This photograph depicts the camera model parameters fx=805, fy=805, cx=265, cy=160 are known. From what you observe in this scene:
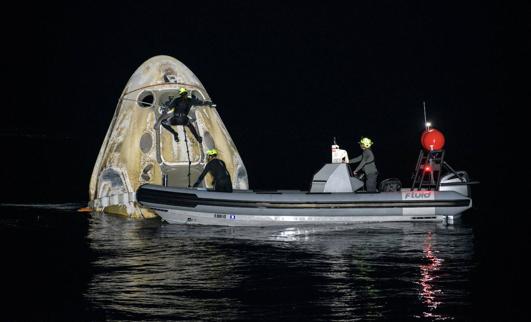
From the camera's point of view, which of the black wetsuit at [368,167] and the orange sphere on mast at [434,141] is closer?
the orange sphere on mast at [434,141]

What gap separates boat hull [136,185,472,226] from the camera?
2033 centimetres

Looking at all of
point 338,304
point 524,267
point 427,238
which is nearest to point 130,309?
point 338,304

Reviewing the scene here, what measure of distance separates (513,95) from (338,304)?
519 feet

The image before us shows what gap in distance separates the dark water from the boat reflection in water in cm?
2

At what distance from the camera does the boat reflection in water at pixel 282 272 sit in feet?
37.6

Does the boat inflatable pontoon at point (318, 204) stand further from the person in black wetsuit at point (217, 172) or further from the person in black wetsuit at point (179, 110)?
the person in black wetsuit at point (179, 110)

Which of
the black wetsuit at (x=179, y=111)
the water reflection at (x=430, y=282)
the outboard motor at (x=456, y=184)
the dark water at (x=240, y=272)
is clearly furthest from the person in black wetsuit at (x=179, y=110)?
the water reflection at (x=430, y=282)

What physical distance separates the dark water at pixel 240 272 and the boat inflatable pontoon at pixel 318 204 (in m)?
0.39

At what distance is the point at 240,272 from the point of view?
561 inches

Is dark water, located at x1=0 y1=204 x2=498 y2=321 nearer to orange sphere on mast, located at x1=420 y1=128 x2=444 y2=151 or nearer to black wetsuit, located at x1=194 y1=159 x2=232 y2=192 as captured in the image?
black wetsuit, located at x1=194 y1=159 x2=232 y2=192

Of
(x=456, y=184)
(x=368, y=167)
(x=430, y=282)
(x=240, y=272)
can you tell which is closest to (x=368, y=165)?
(x=368, y=167)

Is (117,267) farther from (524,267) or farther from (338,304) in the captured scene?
(524,267)

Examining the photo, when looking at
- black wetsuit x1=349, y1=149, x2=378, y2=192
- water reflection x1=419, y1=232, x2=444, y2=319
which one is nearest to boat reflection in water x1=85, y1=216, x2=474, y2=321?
water reflection x1=419, y1=232, x2=444, y2=319

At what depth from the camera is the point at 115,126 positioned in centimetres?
2297
